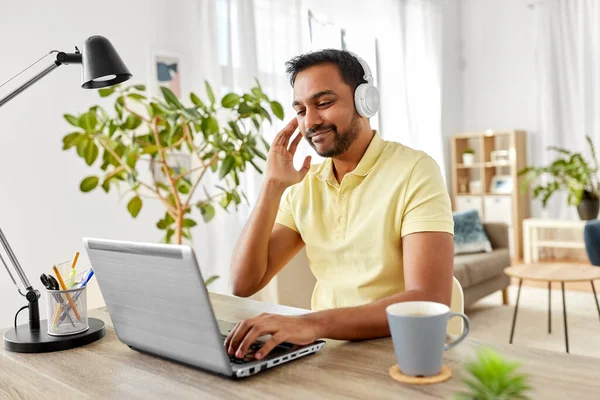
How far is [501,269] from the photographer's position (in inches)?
171

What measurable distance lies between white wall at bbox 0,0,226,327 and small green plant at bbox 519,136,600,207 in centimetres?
396

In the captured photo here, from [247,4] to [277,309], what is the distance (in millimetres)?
3001

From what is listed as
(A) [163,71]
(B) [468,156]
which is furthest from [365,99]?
(B) [468,156]

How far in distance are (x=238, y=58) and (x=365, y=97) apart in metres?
2.50

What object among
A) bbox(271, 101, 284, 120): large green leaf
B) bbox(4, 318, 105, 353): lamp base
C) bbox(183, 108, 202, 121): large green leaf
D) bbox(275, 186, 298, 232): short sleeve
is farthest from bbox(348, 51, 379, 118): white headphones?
bbox(271, 101, 284, 120): large green leaf

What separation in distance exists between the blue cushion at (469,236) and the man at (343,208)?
3052 mm

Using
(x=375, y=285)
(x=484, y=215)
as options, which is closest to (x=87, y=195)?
(x=375, y=285)

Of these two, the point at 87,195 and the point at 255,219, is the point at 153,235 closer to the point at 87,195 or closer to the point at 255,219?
the point at 87,195

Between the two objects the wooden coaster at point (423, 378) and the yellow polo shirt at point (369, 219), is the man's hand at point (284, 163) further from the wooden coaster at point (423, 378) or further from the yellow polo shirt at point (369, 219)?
the wooden coaster at point (423, 378)

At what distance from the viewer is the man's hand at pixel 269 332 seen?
927 millimetres

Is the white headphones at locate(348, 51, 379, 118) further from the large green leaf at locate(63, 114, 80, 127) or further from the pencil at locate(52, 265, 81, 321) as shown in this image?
the large green leaf at locate(63, 114, 80, 127)

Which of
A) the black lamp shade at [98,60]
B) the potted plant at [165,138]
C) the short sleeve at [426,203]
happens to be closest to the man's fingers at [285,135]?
the short sleeve at [426,203]

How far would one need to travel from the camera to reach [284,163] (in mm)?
1520

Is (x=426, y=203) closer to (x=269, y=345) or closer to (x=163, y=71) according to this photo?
(x=269, y=345)
